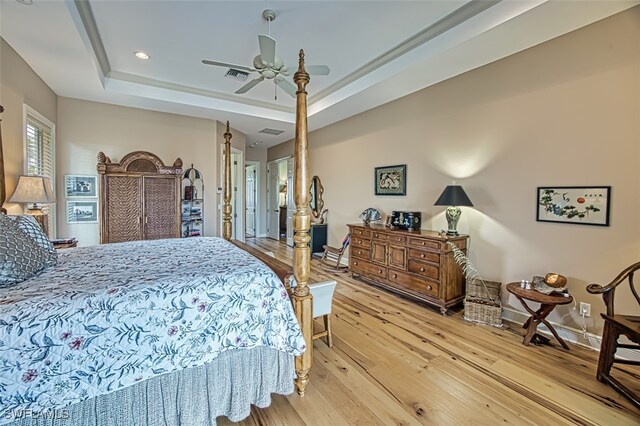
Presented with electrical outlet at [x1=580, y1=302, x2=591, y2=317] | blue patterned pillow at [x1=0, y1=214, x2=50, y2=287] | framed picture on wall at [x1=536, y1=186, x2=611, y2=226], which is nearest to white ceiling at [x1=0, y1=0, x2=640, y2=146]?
framed picture on wall at [x1=536, y1=186, x2=611, y2=226]

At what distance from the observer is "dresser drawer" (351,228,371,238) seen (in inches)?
166

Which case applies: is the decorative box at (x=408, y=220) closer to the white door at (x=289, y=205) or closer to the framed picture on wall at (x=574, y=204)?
the framed picture on wall at (x=574, y=204)

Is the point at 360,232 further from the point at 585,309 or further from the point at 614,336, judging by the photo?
the point at 614,336

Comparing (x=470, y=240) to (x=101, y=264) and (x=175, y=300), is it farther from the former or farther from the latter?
(x=101, y=264)

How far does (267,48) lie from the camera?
2428 millimetres

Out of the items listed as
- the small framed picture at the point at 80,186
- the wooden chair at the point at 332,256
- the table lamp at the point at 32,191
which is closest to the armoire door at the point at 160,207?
the small framed picture at the point at 80,186

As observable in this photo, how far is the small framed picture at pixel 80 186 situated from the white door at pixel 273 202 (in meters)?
4.36

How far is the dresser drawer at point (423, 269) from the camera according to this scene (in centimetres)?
328

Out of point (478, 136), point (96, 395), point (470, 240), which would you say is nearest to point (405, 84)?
point (478, 136)

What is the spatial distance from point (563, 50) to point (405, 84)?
5.13 feet

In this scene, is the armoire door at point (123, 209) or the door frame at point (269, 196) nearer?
the armoire door at point (123, 209)

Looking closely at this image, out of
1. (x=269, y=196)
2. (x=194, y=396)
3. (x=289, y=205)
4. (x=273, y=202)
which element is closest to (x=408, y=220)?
(x=194, y=396)

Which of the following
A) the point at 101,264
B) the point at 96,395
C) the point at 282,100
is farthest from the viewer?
the point at 282,100

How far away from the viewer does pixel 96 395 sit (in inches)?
52.9
